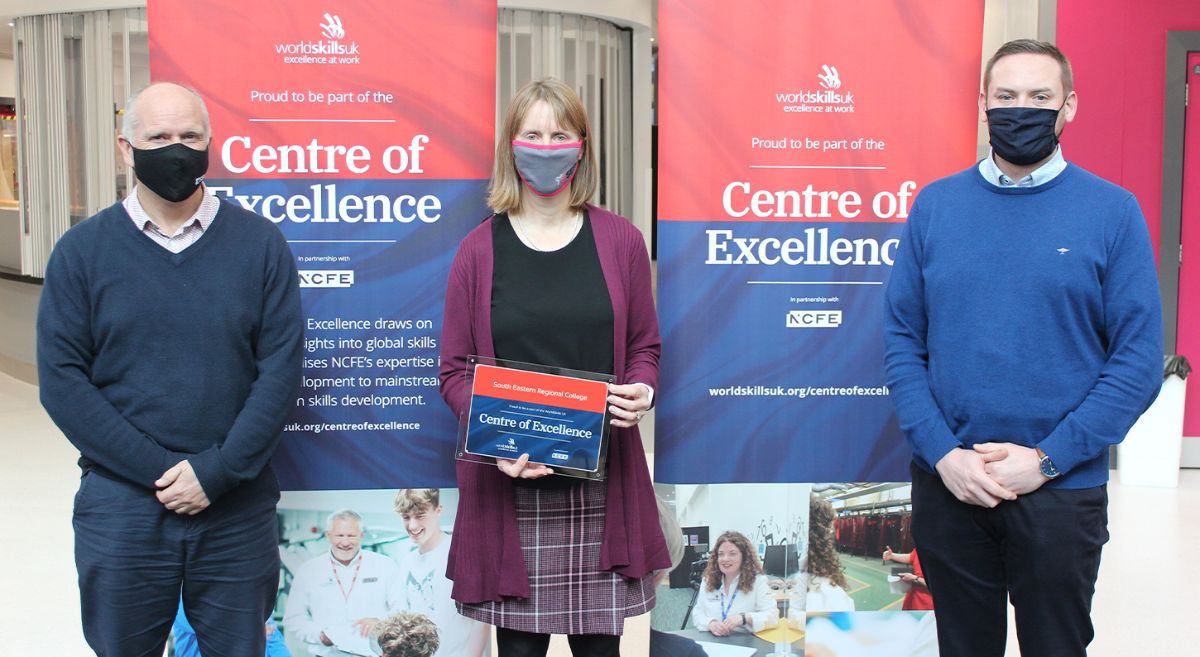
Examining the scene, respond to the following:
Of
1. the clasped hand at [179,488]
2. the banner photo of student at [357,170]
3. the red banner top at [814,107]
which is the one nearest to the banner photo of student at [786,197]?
the red banner top at [814,107]

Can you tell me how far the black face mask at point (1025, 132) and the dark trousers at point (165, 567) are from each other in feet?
5.76

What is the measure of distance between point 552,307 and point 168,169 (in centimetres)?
84

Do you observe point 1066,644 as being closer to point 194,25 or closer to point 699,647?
point 699,647

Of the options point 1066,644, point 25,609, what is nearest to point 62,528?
point 25,609

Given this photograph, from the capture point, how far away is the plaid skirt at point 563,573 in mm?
2299

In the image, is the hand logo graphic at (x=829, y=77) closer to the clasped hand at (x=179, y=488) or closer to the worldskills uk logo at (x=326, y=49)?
the worldskills uk logo at (x=326, y=49)

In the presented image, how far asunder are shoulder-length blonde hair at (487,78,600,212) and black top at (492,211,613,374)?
0.36 ft

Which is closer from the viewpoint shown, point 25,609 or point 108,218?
point 108,218

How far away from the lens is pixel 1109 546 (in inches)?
190

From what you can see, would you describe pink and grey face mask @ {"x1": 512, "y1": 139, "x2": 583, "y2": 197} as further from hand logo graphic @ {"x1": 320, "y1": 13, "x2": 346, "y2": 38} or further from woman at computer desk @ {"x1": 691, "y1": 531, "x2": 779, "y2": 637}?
woman at computer desk @ {"x1": 691, "y1": 531, "x2": 779, "y2": 637}

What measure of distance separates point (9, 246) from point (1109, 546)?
9.67 meters

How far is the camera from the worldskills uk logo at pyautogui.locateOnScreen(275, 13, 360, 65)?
2703 millimetres

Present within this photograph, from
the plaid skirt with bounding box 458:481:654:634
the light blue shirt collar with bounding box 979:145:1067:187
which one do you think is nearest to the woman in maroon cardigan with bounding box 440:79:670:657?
the plaid skirt with bounding box 458:481:654:634

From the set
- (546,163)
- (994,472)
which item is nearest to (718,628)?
(994,472)
